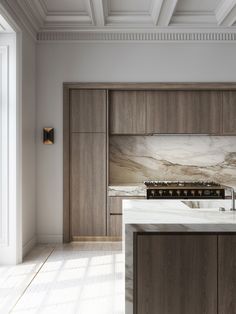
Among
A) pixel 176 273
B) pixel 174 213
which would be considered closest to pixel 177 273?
pixel 176 273

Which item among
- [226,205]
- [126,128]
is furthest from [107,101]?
[226,205]

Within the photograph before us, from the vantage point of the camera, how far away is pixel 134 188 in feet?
16.0

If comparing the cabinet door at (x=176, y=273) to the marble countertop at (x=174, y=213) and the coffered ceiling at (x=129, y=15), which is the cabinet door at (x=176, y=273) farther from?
the coffered ceiling at (x=129, y=15)

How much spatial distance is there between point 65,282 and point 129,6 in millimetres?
3289

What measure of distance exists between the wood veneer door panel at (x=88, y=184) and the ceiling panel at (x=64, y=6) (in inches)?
63.6

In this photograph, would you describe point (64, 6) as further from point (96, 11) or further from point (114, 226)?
point (114, 226)

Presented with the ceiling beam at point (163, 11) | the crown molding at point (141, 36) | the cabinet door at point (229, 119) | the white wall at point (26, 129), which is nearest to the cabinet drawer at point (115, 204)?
the white wall at point (26, 129)

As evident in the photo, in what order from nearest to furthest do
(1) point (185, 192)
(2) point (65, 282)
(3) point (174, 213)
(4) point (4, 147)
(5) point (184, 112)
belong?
(3) point (174, 213)
(2) point (65, 282)
(4) point (4, 147)
(1) point (185, 192)
(5) point (184, 112)

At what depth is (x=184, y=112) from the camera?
501 centimetres

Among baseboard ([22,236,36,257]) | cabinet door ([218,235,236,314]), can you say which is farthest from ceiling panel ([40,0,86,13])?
cabinet door ([218,235,236,314])

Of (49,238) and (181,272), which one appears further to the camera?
(49,238)

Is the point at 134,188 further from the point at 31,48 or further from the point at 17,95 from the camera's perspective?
the point at 31,48

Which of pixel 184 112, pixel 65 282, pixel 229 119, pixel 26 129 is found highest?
pixel 184 112

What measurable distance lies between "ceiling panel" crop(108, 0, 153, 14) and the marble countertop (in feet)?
8.60
